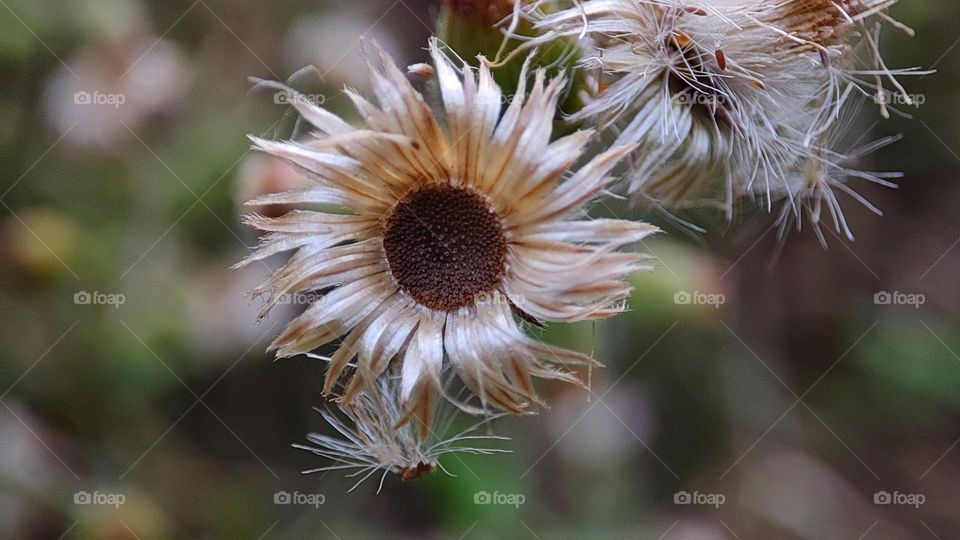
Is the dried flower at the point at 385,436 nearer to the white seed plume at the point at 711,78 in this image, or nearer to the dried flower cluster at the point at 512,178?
the dried flower cluster at the point at 512,178

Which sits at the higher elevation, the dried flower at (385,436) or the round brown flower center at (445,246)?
the round brown flower center at (445,246)

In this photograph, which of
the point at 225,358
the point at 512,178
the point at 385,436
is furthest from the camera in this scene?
the point at 225,358

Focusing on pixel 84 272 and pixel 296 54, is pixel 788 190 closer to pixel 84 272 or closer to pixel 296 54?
pixel 296 54

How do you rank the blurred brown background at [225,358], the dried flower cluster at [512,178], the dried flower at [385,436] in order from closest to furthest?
the dried flower cluster at [512,178]
the dried flower at [385,436]
the blurred brown background at [225,358]

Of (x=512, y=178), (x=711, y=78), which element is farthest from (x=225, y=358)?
(x=711, y=78)

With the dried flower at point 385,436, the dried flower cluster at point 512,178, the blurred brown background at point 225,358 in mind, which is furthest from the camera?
the blurred brown background at point 225,358

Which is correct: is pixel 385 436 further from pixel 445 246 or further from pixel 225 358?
pixel 225 358

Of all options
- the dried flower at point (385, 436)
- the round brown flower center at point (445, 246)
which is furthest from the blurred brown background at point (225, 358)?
the round brown flower center at point (445, 246)
